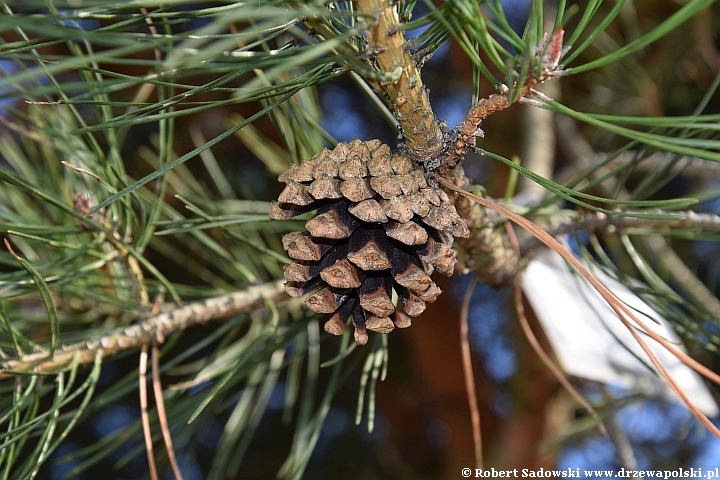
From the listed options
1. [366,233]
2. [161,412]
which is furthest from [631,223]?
[161,412]

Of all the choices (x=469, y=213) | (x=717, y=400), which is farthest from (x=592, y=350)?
(x=717, y=400)

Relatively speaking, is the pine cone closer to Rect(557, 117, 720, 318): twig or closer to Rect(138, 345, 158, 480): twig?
Rect(138, 345, 158, 480): twig

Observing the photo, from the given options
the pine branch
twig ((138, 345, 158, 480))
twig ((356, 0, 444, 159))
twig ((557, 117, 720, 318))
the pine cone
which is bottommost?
twig ((138, 345, 158, 480))

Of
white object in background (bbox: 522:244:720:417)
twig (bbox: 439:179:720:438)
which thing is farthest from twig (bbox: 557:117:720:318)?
twig (bbox: 439:179:720:438)

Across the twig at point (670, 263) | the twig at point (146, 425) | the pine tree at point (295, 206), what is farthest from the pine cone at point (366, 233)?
the twig at point (670, 263)

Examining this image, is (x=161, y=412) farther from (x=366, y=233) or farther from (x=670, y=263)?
(x=670, y=263)

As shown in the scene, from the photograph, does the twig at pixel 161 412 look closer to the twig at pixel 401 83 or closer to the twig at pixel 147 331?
the twig at pixel 147 331
